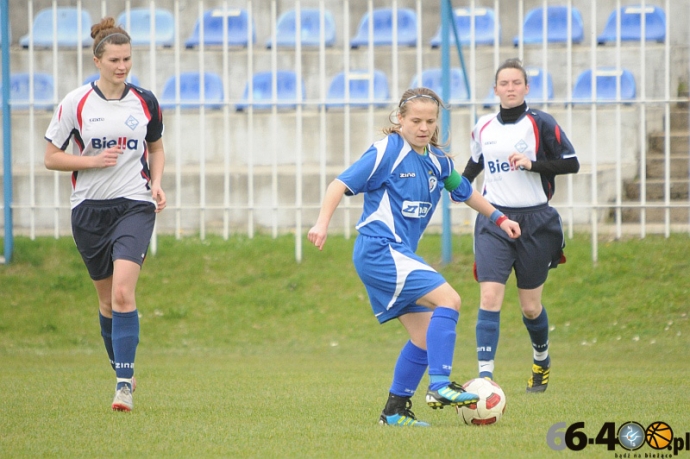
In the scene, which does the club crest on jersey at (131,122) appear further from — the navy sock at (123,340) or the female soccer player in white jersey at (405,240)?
the female soccer player in white jersey at (405,240)

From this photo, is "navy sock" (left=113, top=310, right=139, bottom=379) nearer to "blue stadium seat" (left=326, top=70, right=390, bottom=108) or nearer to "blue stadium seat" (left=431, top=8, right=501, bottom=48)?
"blue stadium seat" (left=326, top=70, right=390, bottom=108)

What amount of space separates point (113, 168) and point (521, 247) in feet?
9.20

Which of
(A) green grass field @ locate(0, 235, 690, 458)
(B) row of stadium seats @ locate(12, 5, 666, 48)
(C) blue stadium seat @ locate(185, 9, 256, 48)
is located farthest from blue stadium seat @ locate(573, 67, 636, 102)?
(C) blue stadium seat @ locate(185, 9, 256, 48)

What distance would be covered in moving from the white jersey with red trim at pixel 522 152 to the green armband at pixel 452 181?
1.42 metres

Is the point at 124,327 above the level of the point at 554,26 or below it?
A: below

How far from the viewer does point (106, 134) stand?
6277 mm

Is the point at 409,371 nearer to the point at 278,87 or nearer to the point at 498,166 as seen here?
the point at 498,166

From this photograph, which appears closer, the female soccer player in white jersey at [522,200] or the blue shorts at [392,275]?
the blue shorts at [392,275]

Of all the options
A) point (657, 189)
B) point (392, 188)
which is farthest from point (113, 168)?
point (657, 189)

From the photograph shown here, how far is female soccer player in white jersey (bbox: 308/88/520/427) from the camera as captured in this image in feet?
17.4

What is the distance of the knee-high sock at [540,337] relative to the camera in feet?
24.0

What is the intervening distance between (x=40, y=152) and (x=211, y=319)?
15.8ft
